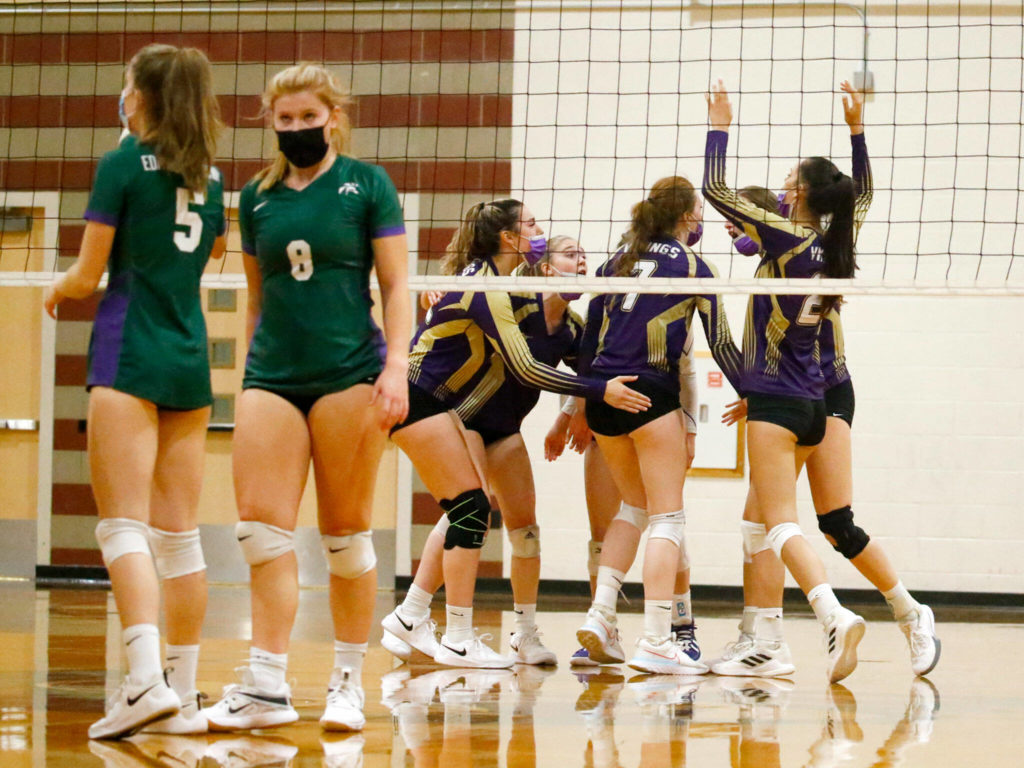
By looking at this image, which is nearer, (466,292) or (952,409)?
(466,292)

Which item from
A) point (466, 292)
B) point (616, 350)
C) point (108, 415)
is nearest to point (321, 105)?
point (108, 415)

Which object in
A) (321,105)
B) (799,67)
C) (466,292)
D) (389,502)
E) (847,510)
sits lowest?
(389,502)

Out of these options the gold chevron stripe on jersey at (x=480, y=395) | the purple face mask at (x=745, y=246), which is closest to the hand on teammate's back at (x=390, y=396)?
the gold chevron stripe on jersey at (x=480, y=395)

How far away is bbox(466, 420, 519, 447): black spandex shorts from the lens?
4.96 metres

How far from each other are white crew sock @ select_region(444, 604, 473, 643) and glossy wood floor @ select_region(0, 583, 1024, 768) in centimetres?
16

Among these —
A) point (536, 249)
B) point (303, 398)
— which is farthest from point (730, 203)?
point (303, 398)

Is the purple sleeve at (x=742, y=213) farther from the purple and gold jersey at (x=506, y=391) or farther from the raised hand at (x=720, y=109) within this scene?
the purple and gold jersey at (x=506, y=391)

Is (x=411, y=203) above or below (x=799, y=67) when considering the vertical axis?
below

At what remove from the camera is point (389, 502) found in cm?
853

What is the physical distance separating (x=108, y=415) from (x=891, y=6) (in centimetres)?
660

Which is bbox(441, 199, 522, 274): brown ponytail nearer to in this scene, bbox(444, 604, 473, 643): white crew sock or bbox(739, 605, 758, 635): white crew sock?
bbox(444, 604, 473, 643): white crew sock

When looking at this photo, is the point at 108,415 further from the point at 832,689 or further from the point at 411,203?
the point at 411,203

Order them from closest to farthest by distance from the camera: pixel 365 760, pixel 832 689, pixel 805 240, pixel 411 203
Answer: pixel 365 760 < pixel 832 689 < pixel 805 240 < pixel 411 203

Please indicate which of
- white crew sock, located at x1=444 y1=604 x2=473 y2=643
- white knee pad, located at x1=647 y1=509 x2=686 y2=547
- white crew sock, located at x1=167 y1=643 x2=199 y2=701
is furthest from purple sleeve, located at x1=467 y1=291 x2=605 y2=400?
white crew sock, located at x1=167 y1=643 x2=199 y2=701
